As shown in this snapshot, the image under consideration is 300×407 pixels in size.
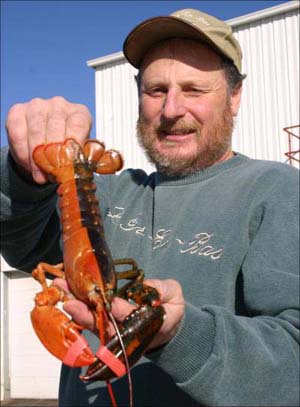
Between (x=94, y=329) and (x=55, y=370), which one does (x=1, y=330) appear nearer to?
(x=55, y=370)

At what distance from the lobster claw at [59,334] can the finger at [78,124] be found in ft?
2.48

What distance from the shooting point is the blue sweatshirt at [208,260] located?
1.92 meters

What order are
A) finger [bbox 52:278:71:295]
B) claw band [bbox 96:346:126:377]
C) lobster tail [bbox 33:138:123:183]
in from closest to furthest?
claw band [bbox 96:346:126:377] → finger [bbox 52:278:71:295] → lobster tail [bbox 33:138:123:183]

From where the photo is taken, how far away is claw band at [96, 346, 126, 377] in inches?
65.2

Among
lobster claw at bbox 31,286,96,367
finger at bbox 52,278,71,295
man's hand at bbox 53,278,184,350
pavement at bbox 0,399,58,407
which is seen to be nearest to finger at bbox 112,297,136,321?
man's hand at bbox 53,278,184,350

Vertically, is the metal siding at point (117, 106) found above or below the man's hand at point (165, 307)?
above

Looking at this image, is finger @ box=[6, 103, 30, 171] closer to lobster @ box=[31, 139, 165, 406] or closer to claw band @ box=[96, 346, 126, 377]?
lobster @ box=[31, 139, 165, 406]

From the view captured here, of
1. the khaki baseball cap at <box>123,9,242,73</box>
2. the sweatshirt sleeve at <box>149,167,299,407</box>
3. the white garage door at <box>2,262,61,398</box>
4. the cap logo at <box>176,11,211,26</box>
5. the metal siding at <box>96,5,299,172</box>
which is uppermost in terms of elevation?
the metal siding at <box>96,5,299,172</box>

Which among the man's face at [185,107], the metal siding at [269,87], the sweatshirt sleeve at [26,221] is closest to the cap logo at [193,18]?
the man's face at [185,107]

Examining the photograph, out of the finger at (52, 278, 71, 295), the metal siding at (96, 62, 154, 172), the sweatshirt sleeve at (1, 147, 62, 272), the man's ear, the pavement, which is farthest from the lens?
the metal siding at (96, 62, 154, 172)

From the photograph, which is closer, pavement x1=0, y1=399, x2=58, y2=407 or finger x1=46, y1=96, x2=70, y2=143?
finger x1=46, y1=96, x2=70, y2=143

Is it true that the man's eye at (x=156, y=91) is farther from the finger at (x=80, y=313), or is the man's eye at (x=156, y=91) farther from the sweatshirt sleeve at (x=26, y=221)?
the finger at (x=80, y=313)

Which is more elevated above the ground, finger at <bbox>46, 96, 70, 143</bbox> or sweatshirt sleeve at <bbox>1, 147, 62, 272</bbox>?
finger at <bbox>46, 96, 70, 143</bbox>

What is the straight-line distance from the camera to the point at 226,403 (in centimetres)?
191
